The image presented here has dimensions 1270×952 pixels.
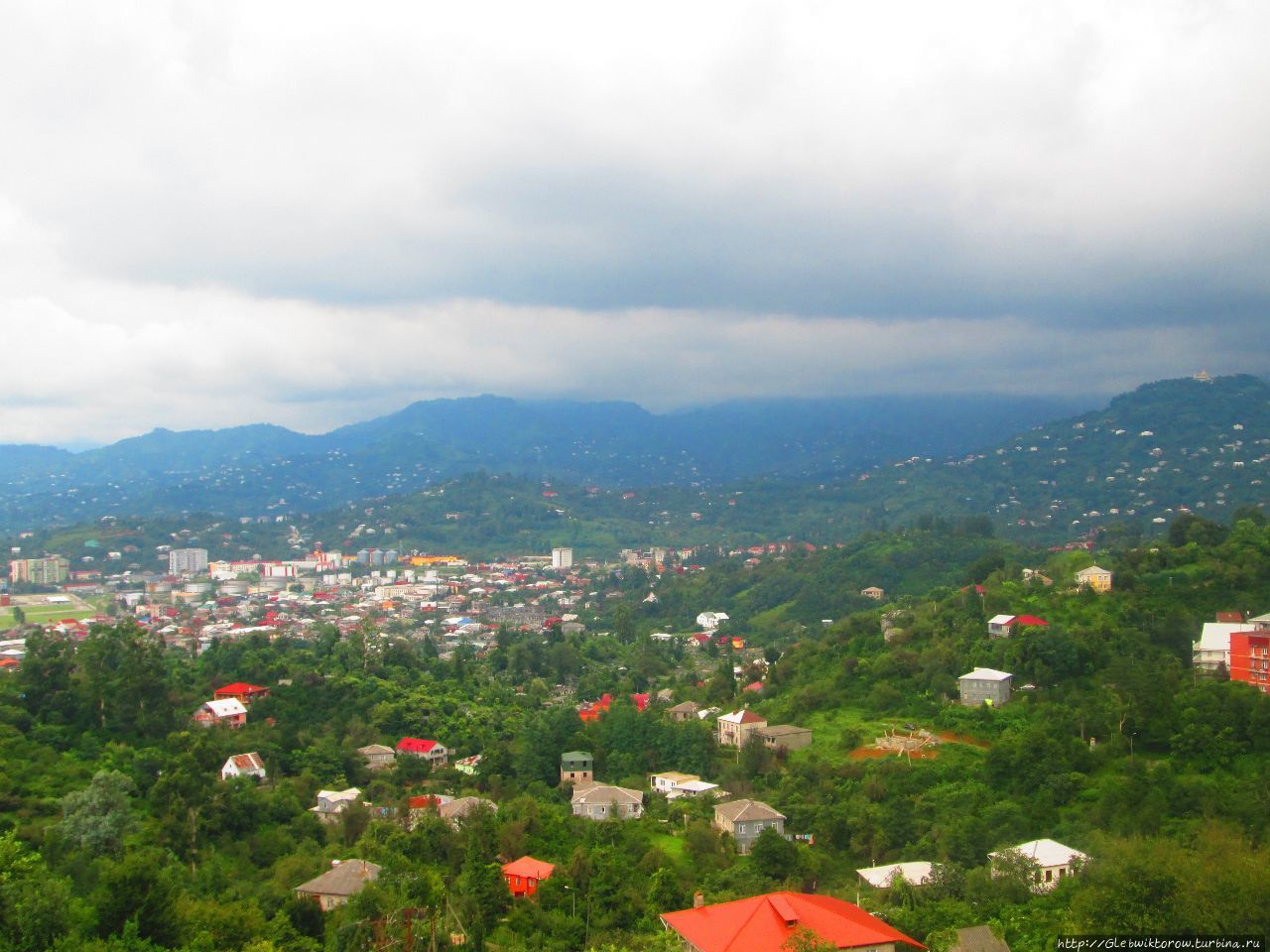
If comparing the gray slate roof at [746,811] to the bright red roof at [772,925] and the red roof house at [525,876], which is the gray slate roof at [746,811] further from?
the bright red roof at [772,925]

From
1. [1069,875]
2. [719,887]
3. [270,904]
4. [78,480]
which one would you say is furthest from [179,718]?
[78,480]

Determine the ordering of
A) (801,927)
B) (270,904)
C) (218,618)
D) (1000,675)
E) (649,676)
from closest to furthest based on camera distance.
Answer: (801,927) < (270,904) < (1000,675) < (649,676) < (218,618)

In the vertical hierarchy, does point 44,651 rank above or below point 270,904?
above

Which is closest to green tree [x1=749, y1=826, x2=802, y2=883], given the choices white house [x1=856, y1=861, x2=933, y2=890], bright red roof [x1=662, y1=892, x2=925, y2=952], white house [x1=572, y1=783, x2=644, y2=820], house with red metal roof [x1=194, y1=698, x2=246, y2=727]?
white house [x1=856, y1=861, x2=933, y2=890]

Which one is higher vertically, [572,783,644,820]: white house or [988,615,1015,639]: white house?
[988,615,1015,639]: white house

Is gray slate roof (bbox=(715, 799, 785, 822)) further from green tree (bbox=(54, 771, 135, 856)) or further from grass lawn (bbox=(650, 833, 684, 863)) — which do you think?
green tree (bbox=(54, 771, 135, 856))

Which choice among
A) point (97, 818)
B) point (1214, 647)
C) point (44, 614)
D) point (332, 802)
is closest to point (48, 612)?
point (44, 614)

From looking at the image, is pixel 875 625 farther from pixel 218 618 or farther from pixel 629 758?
pixel 218 618
